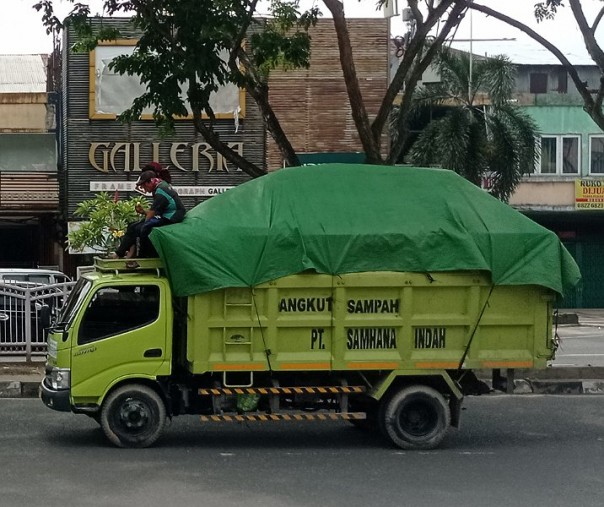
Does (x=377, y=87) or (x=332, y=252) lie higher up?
(x=377, y=87)

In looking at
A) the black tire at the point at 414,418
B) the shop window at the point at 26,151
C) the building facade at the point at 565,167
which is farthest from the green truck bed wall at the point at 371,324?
the building facade at the point at 565,167

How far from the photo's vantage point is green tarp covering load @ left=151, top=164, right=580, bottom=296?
10.7m

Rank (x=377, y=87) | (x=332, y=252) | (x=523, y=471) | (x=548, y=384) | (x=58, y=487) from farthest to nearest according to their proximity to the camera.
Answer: (x=377, y=87) → (x=548, y=384) → (x=332, y=252) → (x=523, y=471) → (x=58, y=487)

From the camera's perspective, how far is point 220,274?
10.6m

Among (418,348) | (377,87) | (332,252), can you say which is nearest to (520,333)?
(418,348)

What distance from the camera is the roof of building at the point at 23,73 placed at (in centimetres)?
3547

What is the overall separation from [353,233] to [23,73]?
96.4ft

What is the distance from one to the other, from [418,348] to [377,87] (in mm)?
18750

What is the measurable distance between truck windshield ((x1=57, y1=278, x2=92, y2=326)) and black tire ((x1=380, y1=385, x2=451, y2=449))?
3.11 metres

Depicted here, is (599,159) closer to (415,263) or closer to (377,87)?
(377,87)

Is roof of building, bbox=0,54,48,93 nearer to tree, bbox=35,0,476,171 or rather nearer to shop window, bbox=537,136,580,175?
shop window, bbox=537,136,580,175

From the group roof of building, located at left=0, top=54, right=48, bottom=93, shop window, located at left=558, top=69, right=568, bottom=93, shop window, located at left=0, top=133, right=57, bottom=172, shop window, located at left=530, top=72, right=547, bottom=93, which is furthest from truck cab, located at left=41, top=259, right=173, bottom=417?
shop window, located at left=558, top=69, right=568, bottom=93

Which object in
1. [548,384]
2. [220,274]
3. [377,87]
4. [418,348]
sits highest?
[377,87]

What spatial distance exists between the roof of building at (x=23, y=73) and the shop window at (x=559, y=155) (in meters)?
16.4
